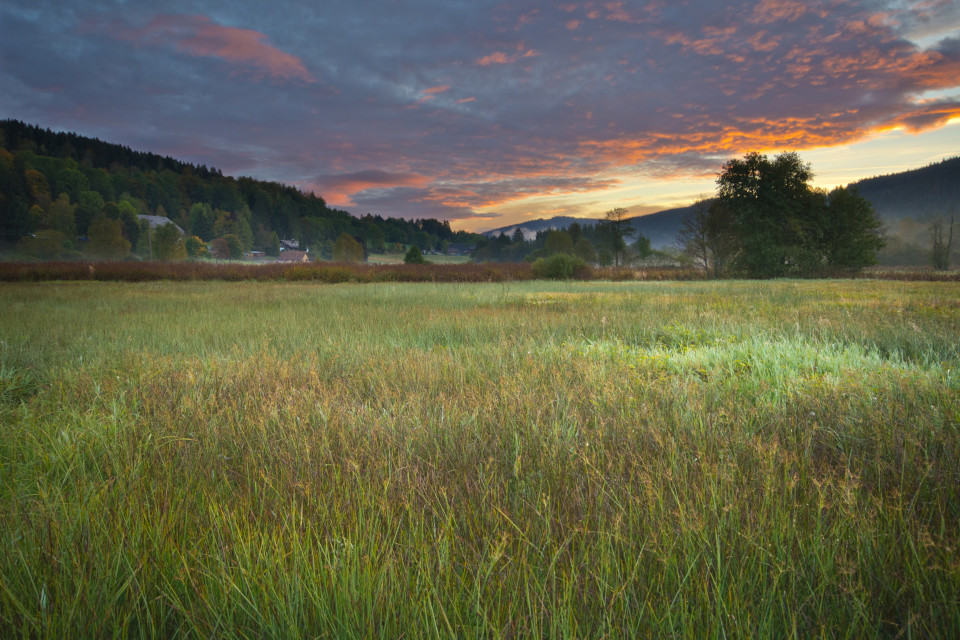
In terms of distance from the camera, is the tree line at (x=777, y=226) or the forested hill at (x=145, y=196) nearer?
the tree line at (x=777, y=226)

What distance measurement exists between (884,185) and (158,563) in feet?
683

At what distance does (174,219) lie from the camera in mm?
109312

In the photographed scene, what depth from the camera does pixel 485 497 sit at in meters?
1.92

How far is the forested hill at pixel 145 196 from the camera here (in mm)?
82625

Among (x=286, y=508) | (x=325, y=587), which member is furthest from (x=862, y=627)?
(x=286, y=508)

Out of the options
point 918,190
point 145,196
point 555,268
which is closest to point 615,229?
point 555,268

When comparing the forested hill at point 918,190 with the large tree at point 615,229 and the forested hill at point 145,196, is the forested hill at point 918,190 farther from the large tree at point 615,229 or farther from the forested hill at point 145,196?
the forested hill at point 145,196

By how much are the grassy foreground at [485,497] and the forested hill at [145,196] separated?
357ft

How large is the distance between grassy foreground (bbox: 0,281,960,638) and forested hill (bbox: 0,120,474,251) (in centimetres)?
10892

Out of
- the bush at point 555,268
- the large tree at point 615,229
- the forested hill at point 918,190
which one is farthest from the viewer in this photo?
the forested hill at point 918,190

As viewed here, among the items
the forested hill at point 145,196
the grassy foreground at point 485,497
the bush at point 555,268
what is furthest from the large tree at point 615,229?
the forested hill at point 145,196

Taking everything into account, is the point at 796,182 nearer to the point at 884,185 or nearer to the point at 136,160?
the point at 884,185

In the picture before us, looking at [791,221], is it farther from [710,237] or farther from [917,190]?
[917,190]

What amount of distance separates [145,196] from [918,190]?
234881mm
